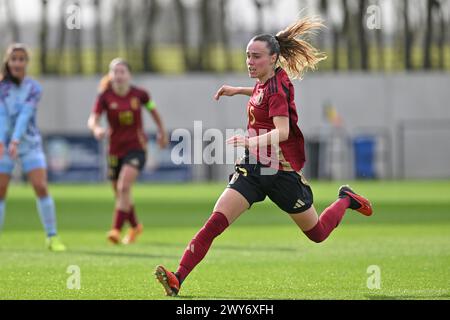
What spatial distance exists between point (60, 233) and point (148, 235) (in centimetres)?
147

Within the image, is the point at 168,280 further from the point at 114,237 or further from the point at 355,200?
the point at 114,237

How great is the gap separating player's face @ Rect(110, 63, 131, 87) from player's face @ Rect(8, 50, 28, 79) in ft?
6.55

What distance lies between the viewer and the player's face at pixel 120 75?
1488 cm

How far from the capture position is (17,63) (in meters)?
13.0

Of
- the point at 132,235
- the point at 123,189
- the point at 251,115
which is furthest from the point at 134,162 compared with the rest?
the point at 251,115

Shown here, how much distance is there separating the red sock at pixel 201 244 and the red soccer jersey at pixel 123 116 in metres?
6.31

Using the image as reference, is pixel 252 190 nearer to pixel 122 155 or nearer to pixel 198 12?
pixel 122 155

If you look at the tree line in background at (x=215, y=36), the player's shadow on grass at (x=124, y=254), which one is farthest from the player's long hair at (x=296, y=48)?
the tree line in background at (x=215, y=36)

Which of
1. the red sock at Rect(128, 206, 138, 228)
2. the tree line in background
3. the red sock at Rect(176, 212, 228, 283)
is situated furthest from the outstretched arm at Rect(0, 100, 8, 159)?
the tree line in background

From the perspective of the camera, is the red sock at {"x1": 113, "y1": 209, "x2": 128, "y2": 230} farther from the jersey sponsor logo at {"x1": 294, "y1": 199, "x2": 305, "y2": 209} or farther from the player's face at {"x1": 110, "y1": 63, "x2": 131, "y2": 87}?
the jersey sponsor logo at {"x1": 294, "y1": 199, "x2": 305, "y2": 209}

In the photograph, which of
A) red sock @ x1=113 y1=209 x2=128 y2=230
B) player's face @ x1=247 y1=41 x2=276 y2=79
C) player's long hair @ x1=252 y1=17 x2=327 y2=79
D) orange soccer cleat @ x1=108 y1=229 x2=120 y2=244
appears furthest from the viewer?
red sock @ x1=113 y1=209 x2=128 y2=230

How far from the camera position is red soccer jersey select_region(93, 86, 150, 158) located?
596 inches

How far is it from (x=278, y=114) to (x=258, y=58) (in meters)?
0.53
